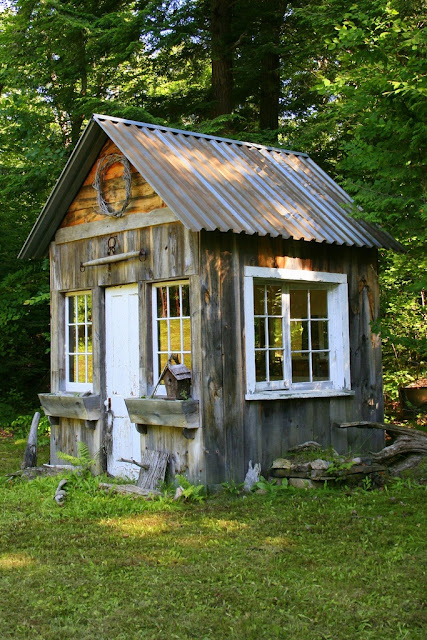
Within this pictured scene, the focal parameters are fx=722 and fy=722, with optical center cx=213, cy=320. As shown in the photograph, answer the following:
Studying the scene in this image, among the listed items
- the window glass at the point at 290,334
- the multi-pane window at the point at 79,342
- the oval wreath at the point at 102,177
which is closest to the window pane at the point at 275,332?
the window glass at the point at 290,334

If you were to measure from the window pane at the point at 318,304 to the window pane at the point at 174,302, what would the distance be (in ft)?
5.87

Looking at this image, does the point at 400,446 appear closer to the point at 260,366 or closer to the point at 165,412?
the point at 260,366

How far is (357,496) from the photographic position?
749 centimetres

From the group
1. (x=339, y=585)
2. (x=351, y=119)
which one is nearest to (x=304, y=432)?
(x=339, y=585)

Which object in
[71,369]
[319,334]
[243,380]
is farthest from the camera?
[71,369]

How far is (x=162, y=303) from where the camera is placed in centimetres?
849

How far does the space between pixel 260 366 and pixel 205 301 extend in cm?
114

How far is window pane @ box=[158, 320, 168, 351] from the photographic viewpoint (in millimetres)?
8422

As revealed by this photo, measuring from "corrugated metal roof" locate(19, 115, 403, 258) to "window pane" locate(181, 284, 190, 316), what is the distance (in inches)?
38.2

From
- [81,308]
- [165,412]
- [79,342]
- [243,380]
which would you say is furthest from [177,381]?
[81,308]

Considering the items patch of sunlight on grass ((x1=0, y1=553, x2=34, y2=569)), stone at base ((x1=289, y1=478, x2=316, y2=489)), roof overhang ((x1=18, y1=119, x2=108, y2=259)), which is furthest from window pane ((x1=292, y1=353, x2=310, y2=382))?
patch of sunlight on grass ((x1=0, y1=553, x2=34, y2=569))

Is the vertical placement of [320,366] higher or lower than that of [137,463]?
higher

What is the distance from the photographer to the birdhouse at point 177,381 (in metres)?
7.74

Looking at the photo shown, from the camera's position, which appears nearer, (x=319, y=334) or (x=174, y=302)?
(x=174, y=302)
